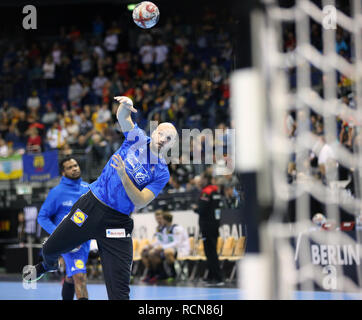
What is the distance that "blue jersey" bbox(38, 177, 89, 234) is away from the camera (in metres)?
7.46

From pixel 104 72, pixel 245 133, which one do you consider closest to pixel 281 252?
pixel 245 133

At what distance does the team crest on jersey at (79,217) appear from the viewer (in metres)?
5.80

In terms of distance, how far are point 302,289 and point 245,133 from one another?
24.6ft

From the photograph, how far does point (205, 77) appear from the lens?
17.4 metres

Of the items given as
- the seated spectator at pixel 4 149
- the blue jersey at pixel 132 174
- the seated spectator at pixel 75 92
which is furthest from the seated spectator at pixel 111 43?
the blue jersey at pixel 132 174

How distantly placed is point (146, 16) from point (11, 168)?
935 centimetres

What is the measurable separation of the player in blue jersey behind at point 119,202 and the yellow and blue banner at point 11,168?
393 inches

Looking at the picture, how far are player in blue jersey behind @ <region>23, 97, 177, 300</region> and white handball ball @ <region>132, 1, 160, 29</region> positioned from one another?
1955mm

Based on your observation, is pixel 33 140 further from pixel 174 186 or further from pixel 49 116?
pixel 174 186

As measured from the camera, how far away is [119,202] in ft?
18.9

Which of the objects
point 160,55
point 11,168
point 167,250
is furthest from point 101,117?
point 167,250

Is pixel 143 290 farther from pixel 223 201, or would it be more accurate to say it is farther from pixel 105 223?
pixel 105 223

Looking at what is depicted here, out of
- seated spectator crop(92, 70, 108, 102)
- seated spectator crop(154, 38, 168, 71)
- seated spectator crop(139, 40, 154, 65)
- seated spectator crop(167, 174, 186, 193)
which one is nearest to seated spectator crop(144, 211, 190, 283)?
seated spectator crop(167, 174, 186, 193)

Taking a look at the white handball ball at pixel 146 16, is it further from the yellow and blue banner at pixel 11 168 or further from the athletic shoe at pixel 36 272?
the yellow and blue banner at pixel 11 168
